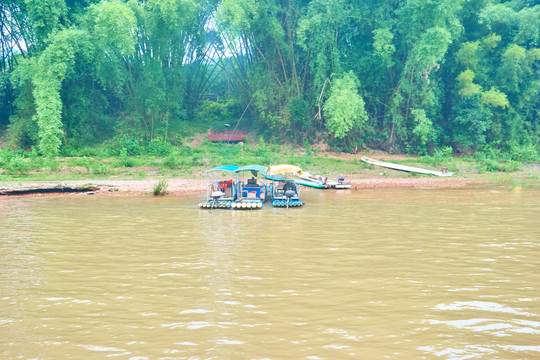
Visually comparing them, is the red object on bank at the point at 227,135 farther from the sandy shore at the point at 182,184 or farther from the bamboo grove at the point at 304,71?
the sandy shore at the point at 182,184

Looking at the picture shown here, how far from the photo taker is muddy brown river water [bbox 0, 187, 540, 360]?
5773 millimetres

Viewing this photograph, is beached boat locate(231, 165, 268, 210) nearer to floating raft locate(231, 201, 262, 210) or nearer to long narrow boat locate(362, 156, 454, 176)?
floating raft locate(231, 201, 262, 210)

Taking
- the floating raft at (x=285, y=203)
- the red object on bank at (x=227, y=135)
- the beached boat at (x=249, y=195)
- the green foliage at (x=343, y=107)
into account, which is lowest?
the floating raft at (x=285, y=203)

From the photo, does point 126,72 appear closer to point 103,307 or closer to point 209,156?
point 209,156

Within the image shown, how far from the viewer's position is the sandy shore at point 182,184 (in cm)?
2128

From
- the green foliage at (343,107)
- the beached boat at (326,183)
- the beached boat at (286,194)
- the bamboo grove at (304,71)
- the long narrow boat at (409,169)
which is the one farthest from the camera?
the green foliage at (343,107)

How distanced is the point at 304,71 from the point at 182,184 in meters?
16.0

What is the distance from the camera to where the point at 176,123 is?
1414 inches

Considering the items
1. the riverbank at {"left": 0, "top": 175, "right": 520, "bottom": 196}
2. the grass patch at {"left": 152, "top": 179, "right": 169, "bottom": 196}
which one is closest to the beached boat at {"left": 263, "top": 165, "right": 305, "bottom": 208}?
the riverbank at {"left": 0, "top": 175, "right": 520, "bottom": 196}

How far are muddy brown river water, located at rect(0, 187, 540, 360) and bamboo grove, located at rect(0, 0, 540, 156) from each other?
1738 centimetres

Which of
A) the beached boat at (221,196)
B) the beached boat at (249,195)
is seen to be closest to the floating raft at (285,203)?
the beached boat at (249,195)

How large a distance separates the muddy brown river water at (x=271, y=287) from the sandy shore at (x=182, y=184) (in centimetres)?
619

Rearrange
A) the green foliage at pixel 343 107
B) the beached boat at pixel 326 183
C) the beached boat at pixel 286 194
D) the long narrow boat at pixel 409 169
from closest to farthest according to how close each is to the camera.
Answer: the beached boat at pixel 286 194
the beached boat at pixel 326 183
the long narrow boat at pixel 409 169
the green foliage at pixel 343 107

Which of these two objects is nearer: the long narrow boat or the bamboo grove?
the long narrow boat
